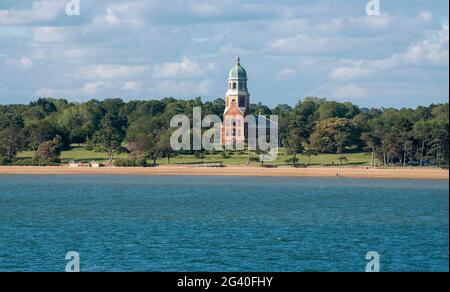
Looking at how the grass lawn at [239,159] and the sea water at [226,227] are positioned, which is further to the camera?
the grass lawn at [239,159]

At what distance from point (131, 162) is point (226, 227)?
78923 millimetres

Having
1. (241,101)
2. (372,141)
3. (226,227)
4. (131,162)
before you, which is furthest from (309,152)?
(226,227)

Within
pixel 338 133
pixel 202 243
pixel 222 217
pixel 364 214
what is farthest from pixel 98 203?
pixel 338 133

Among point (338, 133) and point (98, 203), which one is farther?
point (338, 133)

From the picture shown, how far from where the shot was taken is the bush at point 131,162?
465ft

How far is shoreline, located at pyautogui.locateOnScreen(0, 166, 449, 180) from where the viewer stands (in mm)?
123938

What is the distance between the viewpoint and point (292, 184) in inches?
4513

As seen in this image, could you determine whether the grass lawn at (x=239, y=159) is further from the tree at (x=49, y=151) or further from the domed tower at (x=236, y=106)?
the domed tower at (x=236, y=106)

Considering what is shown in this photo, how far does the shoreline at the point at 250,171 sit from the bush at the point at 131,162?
1333mm

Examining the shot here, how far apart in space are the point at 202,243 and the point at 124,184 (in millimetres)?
64542

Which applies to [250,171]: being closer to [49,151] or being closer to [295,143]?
[295,143]
